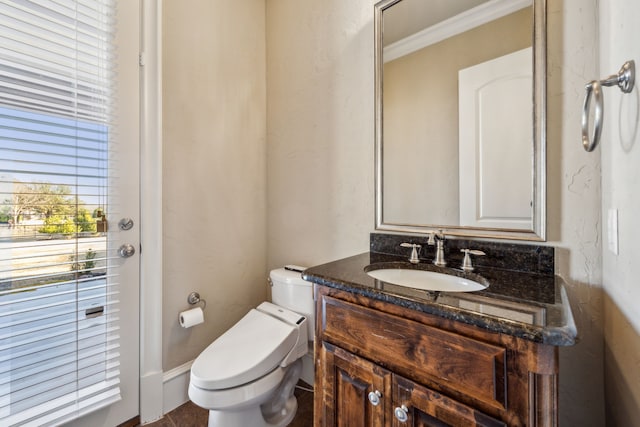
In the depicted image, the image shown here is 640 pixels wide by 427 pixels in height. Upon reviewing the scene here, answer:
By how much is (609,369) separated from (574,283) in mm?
248

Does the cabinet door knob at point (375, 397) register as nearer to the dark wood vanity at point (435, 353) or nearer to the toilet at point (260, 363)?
the dark wood vanity at point (435, 353)

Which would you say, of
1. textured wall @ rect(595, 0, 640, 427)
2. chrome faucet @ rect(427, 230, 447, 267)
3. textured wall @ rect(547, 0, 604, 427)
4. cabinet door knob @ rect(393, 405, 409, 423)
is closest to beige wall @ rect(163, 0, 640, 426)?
textured wall @ rect(547, 0, 604, 427)


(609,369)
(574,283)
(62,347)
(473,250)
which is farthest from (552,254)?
(62,347)

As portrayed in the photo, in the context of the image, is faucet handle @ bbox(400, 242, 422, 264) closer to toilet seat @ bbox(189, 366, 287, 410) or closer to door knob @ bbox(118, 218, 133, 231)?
toilet seat @ bbox(189, 366, 287, 410)

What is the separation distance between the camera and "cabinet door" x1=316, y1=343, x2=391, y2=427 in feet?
2.57

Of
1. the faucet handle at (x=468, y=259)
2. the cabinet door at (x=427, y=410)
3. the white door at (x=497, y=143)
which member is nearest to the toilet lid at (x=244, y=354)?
the cabinet door at (x=427, y=410)

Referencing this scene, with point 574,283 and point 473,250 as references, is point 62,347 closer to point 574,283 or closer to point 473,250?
point 473,250

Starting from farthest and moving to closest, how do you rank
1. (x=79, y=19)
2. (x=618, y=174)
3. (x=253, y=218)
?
(x=253, y=218), (x=79, y=19), (x=618, y=174)

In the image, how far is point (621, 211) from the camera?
0.67m

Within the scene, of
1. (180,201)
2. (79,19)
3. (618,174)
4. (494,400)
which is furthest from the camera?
(180,201)

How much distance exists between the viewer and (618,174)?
692 mm

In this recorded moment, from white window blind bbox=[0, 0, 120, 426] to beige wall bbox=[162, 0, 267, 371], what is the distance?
0.27 m

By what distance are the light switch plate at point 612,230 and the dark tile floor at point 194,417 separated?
1454 mm

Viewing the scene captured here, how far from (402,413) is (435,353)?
208mm
